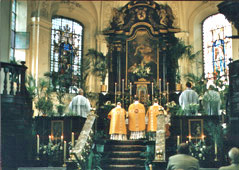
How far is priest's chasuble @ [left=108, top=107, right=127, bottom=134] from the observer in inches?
663

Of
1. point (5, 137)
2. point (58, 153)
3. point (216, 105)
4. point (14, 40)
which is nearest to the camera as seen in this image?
point (5, 137)

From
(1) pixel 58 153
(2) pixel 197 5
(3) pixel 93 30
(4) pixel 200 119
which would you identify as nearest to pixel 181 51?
(2) pixel 197 5

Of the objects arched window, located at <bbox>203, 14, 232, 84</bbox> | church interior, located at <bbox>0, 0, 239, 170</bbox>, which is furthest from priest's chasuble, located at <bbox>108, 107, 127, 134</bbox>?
arched window, located at <bbox>203, 14, 232, 84</bbox>

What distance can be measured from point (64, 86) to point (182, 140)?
26.2 feet

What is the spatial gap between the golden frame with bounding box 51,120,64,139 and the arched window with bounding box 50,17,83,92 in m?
6.52

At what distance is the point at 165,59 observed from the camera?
2247 cm

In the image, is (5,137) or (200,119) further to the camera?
(200,119)

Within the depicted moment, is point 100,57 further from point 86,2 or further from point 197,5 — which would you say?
point 197,5

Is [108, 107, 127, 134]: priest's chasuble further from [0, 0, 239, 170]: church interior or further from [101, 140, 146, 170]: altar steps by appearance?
[101, 140, 146, 170]: altar steps

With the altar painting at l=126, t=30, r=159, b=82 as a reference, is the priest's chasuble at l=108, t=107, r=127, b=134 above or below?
below

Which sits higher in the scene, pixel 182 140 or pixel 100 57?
pixel 100 57

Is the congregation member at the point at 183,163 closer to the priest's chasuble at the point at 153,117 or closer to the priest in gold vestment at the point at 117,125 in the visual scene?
the priest's chasuble at the point at 153,117

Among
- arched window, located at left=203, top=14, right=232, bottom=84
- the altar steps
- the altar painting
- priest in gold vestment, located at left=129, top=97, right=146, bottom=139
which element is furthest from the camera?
arched window, located at left=203, top=14, right=232, bottom=84

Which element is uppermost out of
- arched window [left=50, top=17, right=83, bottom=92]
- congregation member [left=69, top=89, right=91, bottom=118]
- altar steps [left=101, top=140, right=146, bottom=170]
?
arched window [left=50, top=17, right=83, bottom=92]
